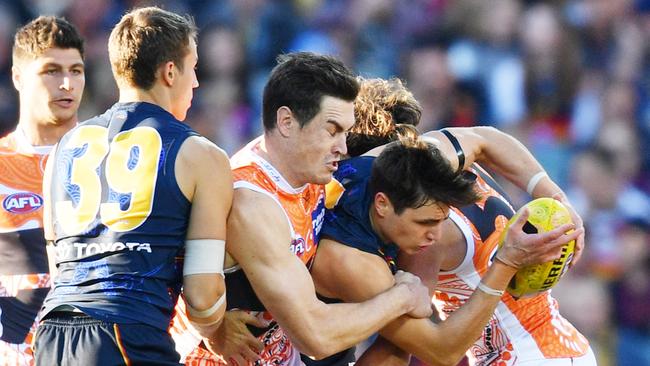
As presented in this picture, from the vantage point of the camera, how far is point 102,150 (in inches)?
171

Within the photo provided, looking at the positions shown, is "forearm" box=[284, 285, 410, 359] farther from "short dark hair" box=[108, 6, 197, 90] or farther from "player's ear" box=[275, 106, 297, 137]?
"short dark hair" box=[108, 6, 197, 90]

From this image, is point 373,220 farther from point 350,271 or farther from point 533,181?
point 533,181

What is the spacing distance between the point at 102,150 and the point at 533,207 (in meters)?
1.93

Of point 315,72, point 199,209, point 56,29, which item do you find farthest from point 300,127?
point 56,29

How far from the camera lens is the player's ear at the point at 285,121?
185 inches

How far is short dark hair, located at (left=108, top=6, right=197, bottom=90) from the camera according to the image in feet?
14.6

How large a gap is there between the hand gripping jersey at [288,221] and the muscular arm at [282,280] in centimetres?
8

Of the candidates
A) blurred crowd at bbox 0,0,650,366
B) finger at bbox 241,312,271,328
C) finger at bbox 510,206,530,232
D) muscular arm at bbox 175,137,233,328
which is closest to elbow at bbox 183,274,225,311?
muscular arm at bbox 175,137,233,328

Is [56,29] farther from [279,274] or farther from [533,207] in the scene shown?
[533,207]

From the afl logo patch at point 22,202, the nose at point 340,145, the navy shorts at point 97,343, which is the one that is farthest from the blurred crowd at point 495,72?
the navy shorts at point 97,343

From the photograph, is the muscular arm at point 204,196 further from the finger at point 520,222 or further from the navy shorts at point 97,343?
the finger at point 520,222

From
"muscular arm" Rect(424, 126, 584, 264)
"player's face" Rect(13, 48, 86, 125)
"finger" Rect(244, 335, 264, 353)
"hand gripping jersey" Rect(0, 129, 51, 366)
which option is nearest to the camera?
"finger" Rect(244, 335, 264, 353)

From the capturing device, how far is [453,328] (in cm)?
484

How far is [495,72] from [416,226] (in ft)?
20.3
